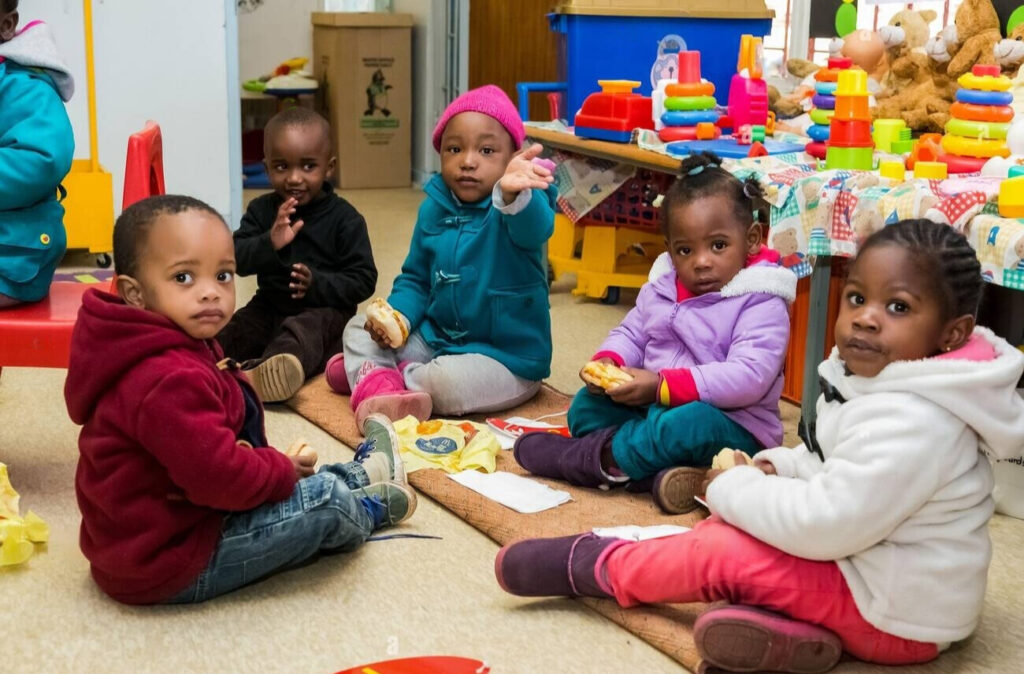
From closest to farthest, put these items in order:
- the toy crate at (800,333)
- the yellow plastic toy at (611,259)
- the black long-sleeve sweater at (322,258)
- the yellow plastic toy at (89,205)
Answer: the toy crate at (800,333)
the black long-sleeve sweater at (322,258)
the yellow plastic toy at (611,259)
the yellow plastic toy at (89,205)

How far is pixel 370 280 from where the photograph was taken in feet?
9.11

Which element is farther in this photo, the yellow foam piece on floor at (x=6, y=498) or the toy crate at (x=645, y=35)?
the toy crate at (x=645, y=35)

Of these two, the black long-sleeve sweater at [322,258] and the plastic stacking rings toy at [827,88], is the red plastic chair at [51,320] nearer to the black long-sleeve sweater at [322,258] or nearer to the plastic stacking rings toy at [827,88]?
the black long-sleeve sweater at [322,258]

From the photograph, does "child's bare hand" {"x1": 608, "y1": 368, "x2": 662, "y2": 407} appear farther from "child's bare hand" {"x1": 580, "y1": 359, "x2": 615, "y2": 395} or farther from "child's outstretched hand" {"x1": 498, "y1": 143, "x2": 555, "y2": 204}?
"child's outstretched hand" {"x1": 498, "y1": 143, "x2": 555, "y2": 204}

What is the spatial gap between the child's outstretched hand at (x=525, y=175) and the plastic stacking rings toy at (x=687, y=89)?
2.23 ft

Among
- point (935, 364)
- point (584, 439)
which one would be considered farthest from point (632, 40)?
point (935, 364)

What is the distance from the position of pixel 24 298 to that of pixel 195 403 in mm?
684

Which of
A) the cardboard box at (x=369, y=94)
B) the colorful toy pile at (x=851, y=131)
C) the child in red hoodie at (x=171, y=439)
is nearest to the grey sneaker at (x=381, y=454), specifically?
the child in red hoodie at (x=171, y=439)

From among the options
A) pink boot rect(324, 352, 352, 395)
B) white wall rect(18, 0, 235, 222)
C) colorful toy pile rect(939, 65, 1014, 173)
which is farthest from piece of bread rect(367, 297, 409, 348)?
white wall rect(18, 0, 235, 222)

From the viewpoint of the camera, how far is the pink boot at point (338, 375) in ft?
8.50

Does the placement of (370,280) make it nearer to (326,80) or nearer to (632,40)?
(632,40)

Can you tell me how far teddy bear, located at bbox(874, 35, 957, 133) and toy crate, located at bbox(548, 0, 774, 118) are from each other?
546mm

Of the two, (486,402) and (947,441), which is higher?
(947,441)

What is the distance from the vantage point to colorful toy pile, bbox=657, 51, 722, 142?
2867 mm
